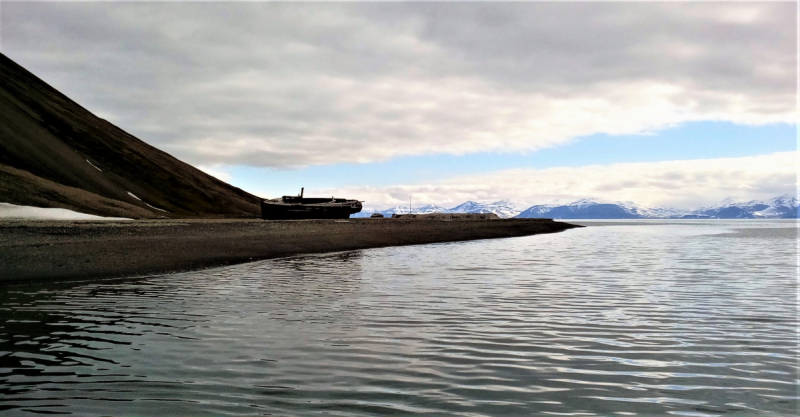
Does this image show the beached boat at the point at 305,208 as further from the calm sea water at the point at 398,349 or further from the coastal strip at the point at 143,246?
the calm sea water at the point at 398,349

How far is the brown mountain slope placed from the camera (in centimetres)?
8525

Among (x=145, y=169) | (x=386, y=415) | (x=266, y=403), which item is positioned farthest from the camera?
(x=145, y=169)

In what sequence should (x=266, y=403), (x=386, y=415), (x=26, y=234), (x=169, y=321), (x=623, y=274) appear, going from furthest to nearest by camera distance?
1. (x=26, y=234)
2. (x=623, y=274)
3. (x=169, y=321)
4. (x=266, y=403)
5. (x=386, y=415)

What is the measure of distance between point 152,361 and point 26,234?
107 feet

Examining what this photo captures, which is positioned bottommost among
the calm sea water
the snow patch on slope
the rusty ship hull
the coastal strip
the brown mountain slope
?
the calm sea water

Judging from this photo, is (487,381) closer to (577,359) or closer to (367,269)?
(577,359)

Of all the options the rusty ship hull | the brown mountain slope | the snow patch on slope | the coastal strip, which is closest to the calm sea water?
the coastal strip

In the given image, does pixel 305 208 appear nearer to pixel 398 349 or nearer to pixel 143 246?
pixel 143 246

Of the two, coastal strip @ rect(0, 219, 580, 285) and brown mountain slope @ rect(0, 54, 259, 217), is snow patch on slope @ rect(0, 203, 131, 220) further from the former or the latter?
coastal strip @ rect(0, 219, 580, 285)

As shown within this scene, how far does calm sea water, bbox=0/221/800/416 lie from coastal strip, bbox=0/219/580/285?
16.2 ft

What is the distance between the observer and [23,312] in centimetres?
1652

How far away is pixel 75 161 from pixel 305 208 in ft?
232

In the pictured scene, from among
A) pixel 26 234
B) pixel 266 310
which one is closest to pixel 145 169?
pixel 26 234

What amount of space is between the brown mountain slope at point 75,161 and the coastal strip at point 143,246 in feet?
130
